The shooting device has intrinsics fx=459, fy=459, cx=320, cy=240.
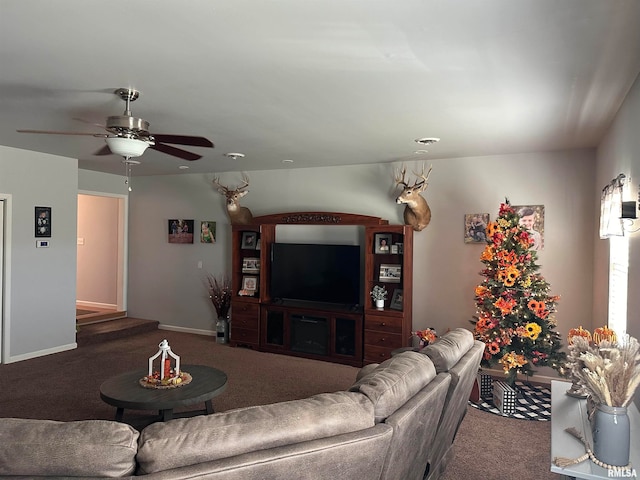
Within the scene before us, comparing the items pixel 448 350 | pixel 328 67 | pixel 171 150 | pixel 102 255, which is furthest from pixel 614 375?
pixel 102 255

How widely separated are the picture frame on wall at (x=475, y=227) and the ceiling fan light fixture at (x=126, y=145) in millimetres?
3802

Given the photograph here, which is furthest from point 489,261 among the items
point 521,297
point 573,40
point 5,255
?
point 5,255

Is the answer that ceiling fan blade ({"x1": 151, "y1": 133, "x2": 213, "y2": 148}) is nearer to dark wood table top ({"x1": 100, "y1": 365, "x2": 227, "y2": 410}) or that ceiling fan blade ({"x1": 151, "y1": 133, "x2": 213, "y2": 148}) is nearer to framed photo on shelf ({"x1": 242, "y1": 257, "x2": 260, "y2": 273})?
dark wood table top ({"x1": 100, "y1": 365, "x2": 227, "y2": 410})

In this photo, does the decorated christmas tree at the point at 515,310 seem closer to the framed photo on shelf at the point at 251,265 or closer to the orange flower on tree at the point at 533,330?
the orange flower on tree at the point at 533,330

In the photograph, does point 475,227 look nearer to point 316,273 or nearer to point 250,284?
point 316,273

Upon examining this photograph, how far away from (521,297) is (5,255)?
5760 mm

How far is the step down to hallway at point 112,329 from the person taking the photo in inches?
256

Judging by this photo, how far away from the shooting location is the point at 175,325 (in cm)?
757

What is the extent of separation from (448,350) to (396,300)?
2.97m

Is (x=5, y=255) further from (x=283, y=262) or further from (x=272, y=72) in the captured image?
(x=272, y=72)

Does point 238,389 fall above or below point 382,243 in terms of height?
below

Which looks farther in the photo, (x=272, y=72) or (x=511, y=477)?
(x=511, y=477)

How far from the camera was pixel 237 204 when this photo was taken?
21.8ft

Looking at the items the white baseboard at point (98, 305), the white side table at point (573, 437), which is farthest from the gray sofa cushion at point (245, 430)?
the white baseboard at point (98, 305)
